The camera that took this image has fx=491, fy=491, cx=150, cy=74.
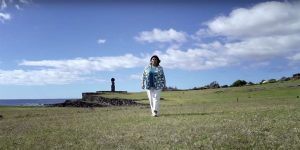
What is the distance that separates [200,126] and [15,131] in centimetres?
819

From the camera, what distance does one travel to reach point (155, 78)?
86.7ft

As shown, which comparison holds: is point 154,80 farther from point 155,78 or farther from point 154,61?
point 154,61

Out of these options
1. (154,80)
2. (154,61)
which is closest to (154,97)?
(154,80)

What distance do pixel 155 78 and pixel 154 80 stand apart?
12cm

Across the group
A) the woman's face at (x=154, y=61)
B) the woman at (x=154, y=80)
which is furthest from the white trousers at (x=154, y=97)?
the woman's face at (x=154, y=61)

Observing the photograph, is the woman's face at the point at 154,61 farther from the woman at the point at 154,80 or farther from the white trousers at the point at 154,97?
the white trousers at the point at 154,97

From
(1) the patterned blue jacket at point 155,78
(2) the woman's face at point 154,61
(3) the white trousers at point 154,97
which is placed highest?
(2) the woman's face at point 154,61

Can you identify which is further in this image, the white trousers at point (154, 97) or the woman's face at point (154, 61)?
the woman's face at point (154, 61)

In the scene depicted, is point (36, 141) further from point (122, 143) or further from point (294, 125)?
point (294, 125)

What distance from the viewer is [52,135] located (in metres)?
19.1

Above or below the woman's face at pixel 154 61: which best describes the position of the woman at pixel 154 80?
below

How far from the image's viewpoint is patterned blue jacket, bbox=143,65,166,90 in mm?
26453

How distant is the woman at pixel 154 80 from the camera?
26.4 m

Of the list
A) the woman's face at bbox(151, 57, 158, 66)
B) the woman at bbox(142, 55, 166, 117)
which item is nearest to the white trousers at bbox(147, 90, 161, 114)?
the woman at bbox(142, 55, 166, 117)
